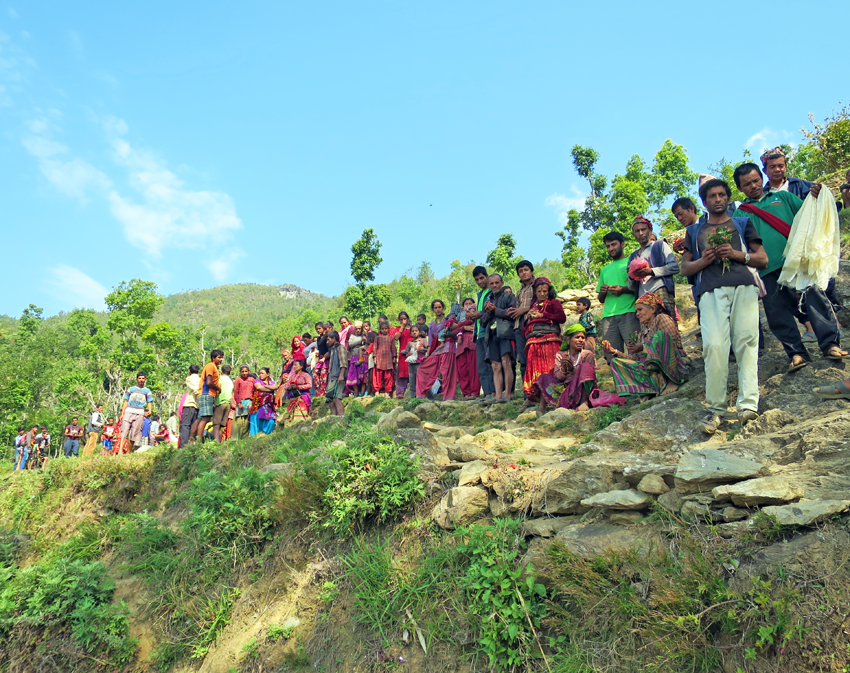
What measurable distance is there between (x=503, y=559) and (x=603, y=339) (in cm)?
363

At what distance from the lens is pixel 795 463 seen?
2.83m

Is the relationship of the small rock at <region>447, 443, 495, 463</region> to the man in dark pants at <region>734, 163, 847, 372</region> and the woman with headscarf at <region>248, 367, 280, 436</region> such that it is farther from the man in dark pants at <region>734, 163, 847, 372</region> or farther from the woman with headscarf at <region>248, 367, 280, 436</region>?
the woman with headscarf at <region>248, 367, 280, 436</region>

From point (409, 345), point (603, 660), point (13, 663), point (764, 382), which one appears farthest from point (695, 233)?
point (13, 663)

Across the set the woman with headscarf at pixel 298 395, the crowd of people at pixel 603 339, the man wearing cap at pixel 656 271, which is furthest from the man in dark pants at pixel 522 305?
the woman with headscarf at pixel 298 395

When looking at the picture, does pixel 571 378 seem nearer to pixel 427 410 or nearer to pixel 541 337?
pixel 541 337

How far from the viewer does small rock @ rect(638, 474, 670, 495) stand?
286 cm

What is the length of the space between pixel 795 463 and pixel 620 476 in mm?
874

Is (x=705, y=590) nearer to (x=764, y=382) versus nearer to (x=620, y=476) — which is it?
(x=620, y=476)

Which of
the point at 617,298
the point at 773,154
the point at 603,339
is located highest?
the point at 773,154

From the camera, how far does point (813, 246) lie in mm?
4125

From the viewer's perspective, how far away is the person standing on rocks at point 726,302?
3826 millimetres

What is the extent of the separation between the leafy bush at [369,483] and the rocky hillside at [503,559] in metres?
0.02

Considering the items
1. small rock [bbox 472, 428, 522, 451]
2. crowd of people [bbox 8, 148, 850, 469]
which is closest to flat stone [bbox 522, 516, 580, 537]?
small rock [bbox 472, 428, 522, 451]

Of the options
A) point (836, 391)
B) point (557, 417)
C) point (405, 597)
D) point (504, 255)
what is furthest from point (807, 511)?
point (504, 255)
